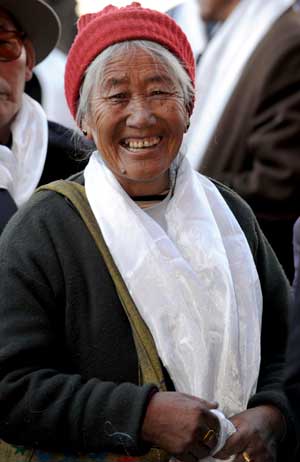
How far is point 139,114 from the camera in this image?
309 cm

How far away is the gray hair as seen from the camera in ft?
10.2

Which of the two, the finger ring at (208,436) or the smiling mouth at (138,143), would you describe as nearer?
the finger ring at (208,436)

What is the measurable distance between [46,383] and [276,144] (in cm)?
137

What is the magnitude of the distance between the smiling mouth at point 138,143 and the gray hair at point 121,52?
0.16 m

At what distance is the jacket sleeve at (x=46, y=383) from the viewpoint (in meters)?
2.74

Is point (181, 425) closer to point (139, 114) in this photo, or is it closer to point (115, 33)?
point (139, 114)

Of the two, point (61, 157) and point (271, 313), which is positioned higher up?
point (61, 157)

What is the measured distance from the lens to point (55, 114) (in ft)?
16.6

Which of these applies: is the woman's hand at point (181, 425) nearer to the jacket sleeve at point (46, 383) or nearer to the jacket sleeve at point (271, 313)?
the jacket sleeve at point (46, 383)

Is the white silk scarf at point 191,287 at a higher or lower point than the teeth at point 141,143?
lower

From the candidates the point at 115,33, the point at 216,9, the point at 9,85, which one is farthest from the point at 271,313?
the point at 216,9

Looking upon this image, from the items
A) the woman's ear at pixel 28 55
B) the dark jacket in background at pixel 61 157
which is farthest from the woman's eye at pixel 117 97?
the woman's ear at pixel 28 55

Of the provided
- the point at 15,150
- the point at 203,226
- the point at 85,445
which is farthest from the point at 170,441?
the point at 15,150

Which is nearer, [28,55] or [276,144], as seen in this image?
[276,144]
